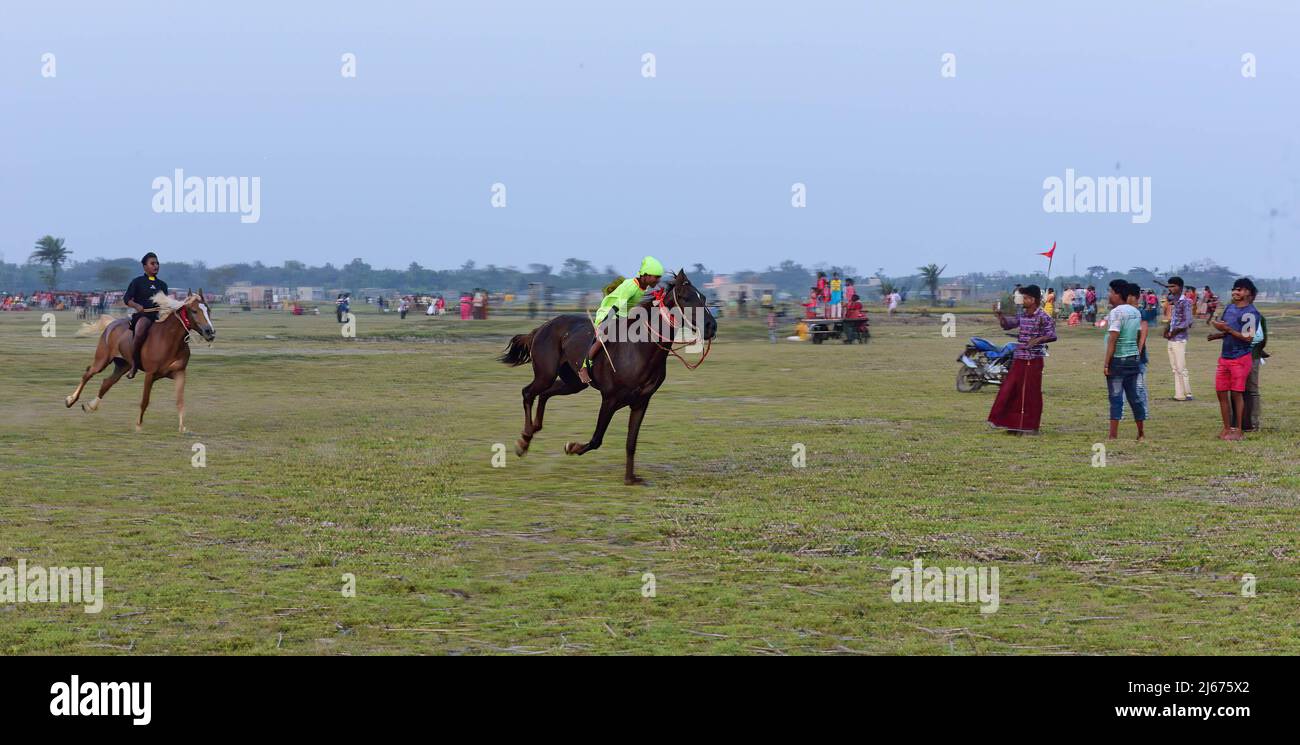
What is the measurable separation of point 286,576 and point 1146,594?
5611 millimetres

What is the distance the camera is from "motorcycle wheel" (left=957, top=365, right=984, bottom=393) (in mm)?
24078

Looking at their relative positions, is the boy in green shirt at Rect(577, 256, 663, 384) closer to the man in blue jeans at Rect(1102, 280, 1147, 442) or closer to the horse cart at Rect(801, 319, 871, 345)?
the man in blue jeans at Rect(1102, 280, 1147, 442)

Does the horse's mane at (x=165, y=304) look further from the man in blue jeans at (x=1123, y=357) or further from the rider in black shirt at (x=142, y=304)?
the man in blue jeans at (x=1123, y=357)

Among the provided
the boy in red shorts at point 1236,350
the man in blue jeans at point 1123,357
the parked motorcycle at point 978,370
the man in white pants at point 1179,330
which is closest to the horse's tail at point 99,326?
the man in blue jeans at point 1123,357

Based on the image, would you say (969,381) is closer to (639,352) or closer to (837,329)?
(639,352)

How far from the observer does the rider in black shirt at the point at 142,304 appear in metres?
17.3

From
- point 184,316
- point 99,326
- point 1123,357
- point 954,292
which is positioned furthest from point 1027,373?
point 954,292

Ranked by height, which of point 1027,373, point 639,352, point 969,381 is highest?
point 639,352

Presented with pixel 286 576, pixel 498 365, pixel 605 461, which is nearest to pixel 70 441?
pixel 605 461

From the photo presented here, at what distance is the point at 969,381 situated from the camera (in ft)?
79.2

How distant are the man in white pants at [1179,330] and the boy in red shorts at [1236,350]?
10.5 ft

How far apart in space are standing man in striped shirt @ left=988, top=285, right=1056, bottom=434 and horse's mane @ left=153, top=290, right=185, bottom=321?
10999 mm

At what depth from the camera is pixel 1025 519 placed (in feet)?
35.8

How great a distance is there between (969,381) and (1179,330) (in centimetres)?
437
